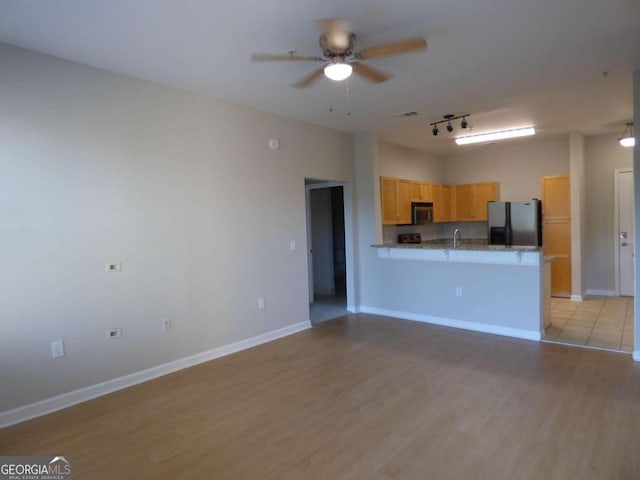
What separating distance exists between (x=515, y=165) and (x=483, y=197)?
80 cm

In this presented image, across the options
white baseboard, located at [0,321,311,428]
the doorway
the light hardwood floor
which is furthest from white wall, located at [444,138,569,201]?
white baseboard, located at [0,321,311,428]

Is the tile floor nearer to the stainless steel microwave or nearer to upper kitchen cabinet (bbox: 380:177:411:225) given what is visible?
the stainless steel microwave

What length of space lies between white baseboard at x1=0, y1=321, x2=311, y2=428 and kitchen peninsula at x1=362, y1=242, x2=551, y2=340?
1947 mm

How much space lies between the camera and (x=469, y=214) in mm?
7637

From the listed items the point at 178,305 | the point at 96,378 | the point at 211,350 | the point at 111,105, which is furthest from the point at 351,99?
the point at 96,378

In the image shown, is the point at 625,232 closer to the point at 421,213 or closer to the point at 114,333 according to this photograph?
A: the point at 421,213

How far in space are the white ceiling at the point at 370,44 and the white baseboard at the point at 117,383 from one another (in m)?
2.72

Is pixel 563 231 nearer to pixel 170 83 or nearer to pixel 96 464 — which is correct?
pixel 170 83

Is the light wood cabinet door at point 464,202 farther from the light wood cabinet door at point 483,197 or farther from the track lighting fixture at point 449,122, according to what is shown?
the track lighting fixture at point 449,122

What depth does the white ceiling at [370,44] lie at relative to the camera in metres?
2.43

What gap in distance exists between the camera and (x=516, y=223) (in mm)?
6543

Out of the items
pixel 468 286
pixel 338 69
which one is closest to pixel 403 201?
pixel 468 286

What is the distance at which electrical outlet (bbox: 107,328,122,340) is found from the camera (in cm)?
331

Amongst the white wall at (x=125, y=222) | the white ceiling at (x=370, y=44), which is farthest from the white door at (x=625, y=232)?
the white wall at (x=125, y=222)
